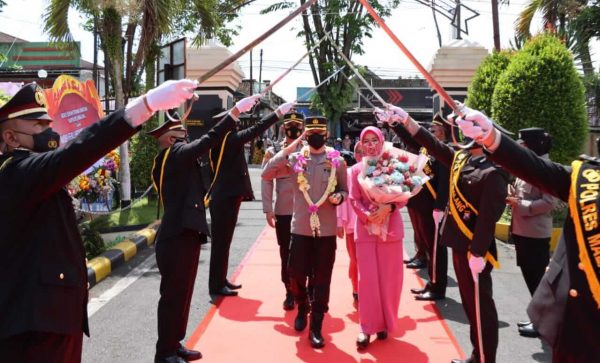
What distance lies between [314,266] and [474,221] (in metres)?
1.44

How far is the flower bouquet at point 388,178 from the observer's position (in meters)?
4.27

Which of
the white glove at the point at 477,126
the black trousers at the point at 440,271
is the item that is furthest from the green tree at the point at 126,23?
the white glove at the point at 477,126

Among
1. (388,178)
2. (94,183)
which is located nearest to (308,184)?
(388,178)

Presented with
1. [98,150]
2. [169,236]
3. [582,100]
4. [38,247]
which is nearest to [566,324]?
[98,150]

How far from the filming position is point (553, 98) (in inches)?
339

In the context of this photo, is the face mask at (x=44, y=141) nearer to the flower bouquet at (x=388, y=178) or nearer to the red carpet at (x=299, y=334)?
the red carpet at (x=299, y=334)

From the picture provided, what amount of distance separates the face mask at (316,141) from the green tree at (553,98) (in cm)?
550

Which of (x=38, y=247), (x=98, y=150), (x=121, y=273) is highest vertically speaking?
(x=98, y=150)

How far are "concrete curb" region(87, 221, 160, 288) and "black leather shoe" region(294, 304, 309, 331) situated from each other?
2.31 m

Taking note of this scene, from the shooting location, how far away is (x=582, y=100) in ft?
28.7

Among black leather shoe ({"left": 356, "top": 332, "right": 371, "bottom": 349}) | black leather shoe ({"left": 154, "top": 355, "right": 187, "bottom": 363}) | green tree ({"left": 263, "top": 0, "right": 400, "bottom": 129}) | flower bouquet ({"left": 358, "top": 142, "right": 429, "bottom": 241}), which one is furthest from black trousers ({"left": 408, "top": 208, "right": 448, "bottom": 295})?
green tree ({"left": 263, "top": 0, "right": 400, "bottom": 129})

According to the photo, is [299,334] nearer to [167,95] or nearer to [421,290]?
[421,290]

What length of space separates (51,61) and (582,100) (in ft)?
94.8

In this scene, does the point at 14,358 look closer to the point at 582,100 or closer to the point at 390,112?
the point at 390,112
